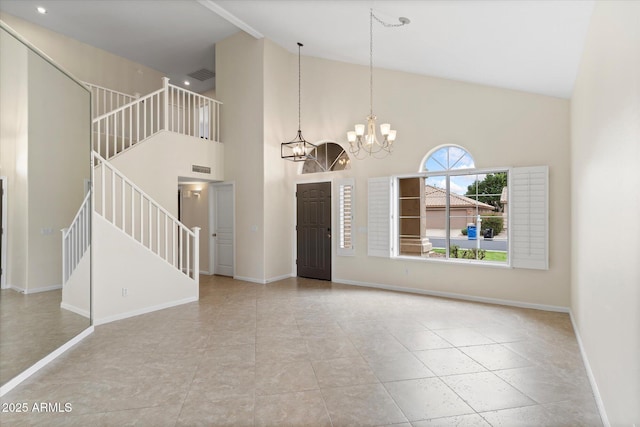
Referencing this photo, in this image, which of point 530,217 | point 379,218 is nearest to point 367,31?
point 379,218

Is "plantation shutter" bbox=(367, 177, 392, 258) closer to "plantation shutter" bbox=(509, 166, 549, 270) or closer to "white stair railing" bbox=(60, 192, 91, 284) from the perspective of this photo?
"plantation shutter" bbox=(509, 166, 549, 270)

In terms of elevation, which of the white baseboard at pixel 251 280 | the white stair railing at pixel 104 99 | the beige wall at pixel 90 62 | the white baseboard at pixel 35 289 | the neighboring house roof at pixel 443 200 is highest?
the beige wall at pixel 90 62

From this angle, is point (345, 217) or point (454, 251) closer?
point (454, 251)

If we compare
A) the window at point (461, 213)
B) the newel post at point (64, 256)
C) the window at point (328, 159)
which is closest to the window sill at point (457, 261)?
the window at point (461, 213)

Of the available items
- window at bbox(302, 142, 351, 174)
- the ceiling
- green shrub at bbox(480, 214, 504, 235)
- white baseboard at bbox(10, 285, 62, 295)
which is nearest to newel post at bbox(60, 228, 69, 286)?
white baseboard at bbox(10, 285, 62, 295)

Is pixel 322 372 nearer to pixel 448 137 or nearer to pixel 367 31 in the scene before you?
pixel 448 137

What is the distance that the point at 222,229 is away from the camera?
7316 millimetres

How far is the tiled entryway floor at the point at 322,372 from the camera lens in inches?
87.0

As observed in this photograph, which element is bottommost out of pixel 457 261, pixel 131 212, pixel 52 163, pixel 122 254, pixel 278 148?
pixel 457 261

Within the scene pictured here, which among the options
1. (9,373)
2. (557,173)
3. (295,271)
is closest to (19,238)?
(9,373)

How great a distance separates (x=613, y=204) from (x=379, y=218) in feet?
13.4

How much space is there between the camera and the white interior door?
7137 millimetres

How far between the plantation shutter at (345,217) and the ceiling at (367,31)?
7.66 ft

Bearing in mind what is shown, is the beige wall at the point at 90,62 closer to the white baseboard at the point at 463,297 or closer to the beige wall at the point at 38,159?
the beige wall at the point at 38,159
